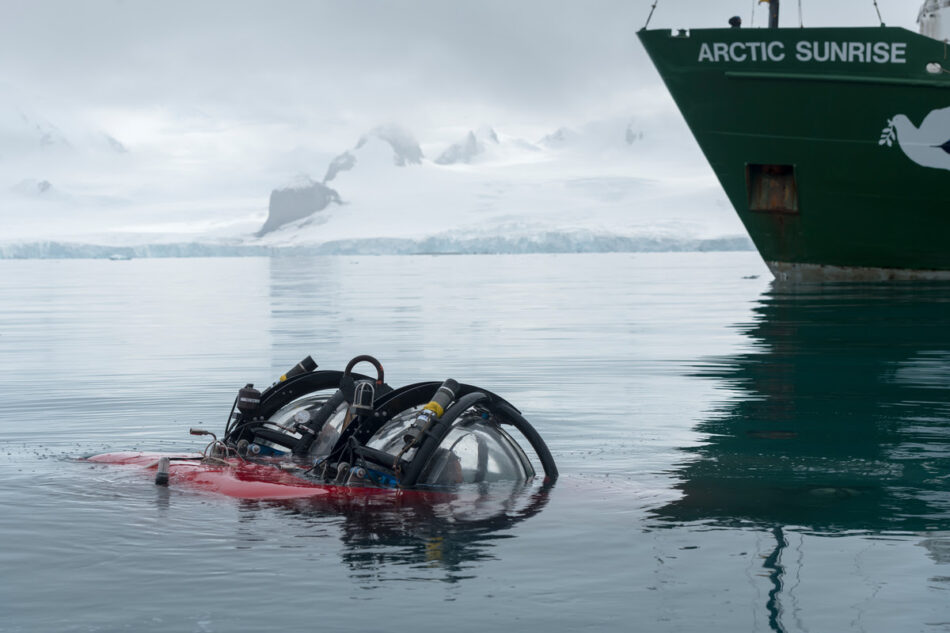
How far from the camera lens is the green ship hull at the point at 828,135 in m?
37.0

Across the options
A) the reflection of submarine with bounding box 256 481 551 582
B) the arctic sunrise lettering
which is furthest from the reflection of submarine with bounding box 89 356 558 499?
the arctic sunrise lettering

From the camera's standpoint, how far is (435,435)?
1009 centimetres

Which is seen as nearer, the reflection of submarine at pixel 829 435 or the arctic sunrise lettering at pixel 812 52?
the reflection of submarine at pixel 829 435

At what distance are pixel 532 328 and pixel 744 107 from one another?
11.8 meters

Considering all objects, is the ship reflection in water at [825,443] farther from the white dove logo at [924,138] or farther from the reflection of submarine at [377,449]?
the white dove logo at [924,138]

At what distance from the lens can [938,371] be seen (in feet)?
68.0

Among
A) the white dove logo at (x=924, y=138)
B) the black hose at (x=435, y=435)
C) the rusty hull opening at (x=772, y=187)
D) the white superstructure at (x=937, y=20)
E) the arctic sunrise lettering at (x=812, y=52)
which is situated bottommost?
the black hose at (x=435, y=435)

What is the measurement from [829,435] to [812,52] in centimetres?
2569

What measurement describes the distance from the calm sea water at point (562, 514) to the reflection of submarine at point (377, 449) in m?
0.32

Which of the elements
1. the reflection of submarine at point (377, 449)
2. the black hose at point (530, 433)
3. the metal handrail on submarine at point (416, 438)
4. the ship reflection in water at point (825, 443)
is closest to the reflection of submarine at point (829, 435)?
the ship reflection in water at point (825, 443)

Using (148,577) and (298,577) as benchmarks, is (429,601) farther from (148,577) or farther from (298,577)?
(148,577)

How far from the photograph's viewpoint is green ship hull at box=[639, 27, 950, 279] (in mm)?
36969

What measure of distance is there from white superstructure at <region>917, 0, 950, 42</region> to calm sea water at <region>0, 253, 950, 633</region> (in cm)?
2039

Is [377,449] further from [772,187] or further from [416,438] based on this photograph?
[772,187]
